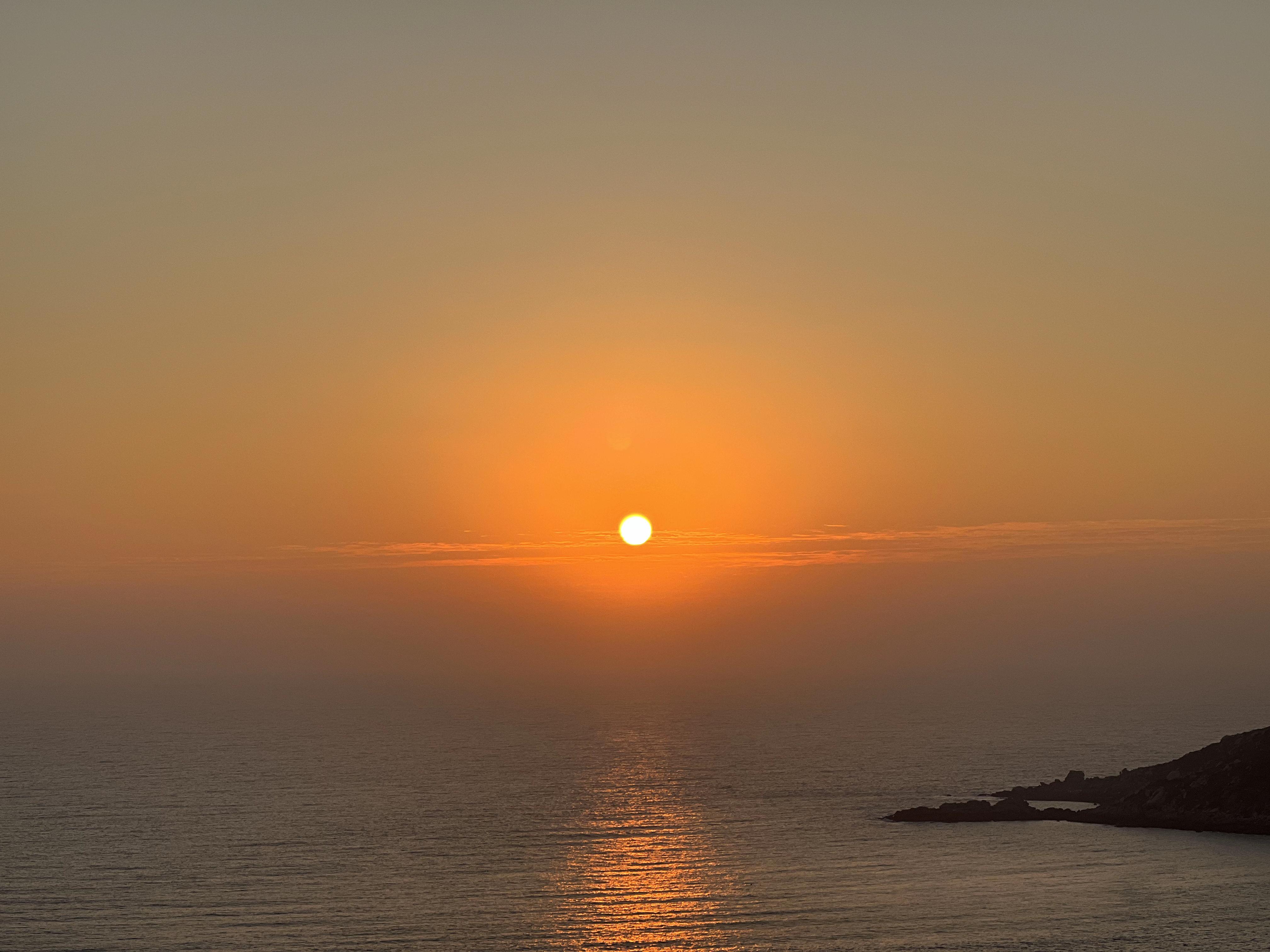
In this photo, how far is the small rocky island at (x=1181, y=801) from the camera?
336 ft

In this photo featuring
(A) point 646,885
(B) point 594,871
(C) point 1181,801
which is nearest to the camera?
(A) point 646,885

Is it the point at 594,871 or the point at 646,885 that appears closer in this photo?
the point at 646,885

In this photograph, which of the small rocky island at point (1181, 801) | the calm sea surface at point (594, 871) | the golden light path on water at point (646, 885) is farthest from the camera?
the small rocky island at point (1181, 801)

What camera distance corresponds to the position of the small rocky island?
102 metres

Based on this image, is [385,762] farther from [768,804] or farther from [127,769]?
[768,804]

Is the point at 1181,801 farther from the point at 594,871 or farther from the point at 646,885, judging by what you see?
the point at 594,871

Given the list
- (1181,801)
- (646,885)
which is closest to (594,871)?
(646,885)

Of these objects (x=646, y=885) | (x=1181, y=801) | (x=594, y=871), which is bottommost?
(x=646, y=885)

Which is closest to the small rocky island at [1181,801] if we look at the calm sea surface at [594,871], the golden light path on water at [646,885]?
the calm sea surface at [594,871]

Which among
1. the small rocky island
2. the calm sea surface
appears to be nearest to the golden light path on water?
the calm sea surface

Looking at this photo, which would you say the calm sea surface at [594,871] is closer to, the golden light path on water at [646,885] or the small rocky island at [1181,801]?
the golden light path on water at [646,885]

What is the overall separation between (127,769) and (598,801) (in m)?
79.9

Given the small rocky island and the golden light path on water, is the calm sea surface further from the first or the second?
the small rocky island

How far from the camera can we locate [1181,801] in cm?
10631
